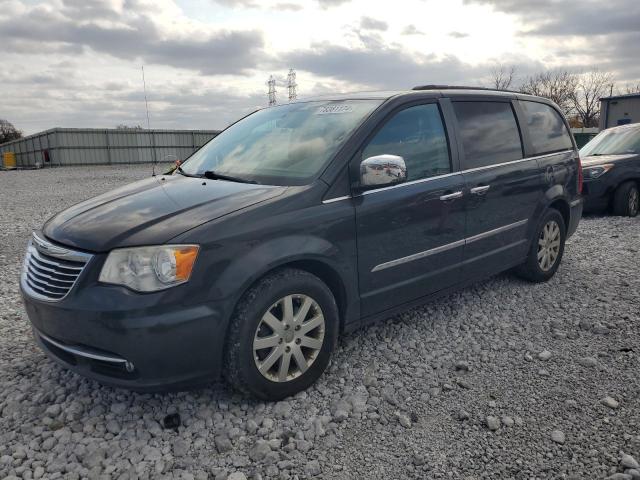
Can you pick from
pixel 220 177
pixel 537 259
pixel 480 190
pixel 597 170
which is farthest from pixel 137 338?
pixel 597 170

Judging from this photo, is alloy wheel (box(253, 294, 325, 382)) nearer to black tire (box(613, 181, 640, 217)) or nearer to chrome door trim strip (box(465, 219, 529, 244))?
chrome door trim strip (box(465, 219, 529, 244))

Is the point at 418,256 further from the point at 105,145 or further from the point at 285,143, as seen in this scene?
the point at 105,145

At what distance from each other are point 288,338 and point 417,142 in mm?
1690

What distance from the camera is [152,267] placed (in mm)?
2461

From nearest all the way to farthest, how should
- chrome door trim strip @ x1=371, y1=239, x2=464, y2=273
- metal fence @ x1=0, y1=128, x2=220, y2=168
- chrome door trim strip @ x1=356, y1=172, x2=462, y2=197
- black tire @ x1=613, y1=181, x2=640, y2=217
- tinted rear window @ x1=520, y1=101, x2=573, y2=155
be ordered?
chrome door trim strip @ x1=356, y1=172, x2=462, y2=197, chrome door trim strip @ x1=371, y1=239, x2=464, y2=273, tinted rear window @ x1=520, y1=101, x2=573, y2=155, black tire @ x1=613, y1=181, x2=640, y2=217, metal fence @ x1=0, y1=128, x2=220, y2=168

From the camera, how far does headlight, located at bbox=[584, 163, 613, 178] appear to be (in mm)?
8141

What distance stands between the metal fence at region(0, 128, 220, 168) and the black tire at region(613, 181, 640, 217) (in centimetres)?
3063

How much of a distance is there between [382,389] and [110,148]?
36.2 m

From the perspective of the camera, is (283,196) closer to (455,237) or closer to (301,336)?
(301,336)

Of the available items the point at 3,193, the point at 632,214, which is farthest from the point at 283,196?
the point at 3,193

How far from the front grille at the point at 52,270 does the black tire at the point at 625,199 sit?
8411 millimetres

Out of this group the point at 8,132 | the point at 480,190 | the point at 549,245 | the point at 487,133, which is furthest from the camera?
the point at 8,132

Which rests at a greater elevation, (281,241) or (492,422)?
(281,241)

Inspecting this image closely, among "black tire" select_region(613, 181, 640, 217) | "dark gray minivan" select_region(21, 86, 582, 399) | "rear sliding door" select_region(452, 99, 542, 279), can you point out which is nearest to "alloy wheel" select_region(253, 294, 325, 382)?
"dark gray minivan" select_region(21, 86, 582, 399)
